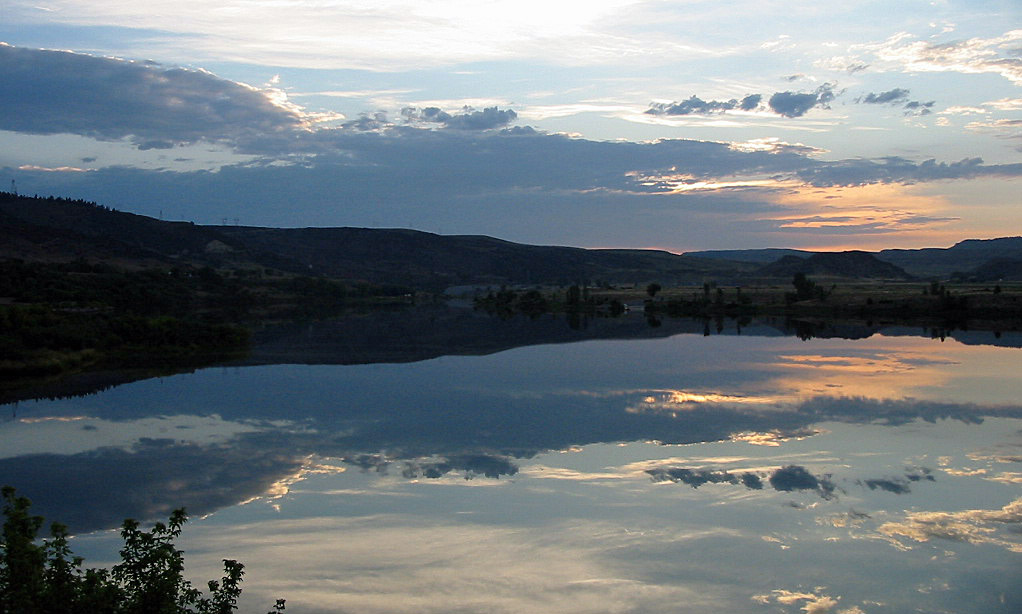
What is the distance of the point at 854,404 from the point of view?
20266 mm

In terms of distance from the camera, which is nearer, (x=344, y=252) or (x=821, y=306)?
(x=821, y=306)

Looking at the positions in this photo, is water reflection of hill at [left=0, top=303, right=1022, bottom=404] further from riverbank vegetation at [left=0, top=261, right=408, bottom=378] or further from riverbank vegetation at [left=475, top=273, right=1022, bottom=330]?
riverbank vegetation at [left=475, top=273, right=1022, bottom=330]

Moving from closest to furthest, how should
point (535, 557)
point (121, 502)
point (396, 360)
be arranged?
point (535, 557) → point (121, 502) → point (396, 360)

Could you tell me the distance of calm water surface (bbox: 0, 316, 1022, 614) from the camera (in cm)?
872

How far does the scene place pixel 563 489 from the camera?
1251 centimetres

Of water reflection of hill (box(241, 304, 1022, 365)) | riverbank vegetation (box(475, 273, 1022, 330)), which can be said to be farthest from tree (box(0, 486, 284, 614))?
riverbank vegetation (box(475, 273, 1022, 330))

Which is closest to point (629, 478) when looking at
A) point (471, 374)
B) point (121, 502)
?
point (121, 502)

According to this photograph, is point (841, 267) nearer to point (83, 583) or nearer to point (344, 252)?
point (344, 252)

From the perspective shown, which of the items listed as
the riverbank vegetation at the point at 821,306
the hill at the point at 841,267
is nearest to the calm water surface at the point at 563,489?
the riverbank vegetation at the point at 821,306

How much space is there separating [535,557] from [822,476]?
571 centimetres

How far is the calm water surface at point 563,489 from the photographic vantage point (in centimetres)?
872

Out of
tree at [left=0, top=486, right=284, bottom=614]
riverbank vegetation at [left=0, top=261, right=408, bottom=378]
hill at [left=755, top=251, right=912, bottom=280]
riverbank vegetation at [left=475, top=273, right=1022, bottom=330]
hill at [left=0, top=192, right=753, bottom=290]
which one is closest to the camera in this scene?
tree at [left=0, top=486, right=284, bottom=614]

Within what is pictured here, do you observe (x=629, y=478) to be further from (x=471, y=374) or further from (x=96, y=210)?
(x=96, y=210)

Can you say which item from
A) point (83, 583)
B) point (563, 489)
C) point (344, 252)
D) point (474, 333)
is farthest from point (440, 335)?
point (344, 252)
